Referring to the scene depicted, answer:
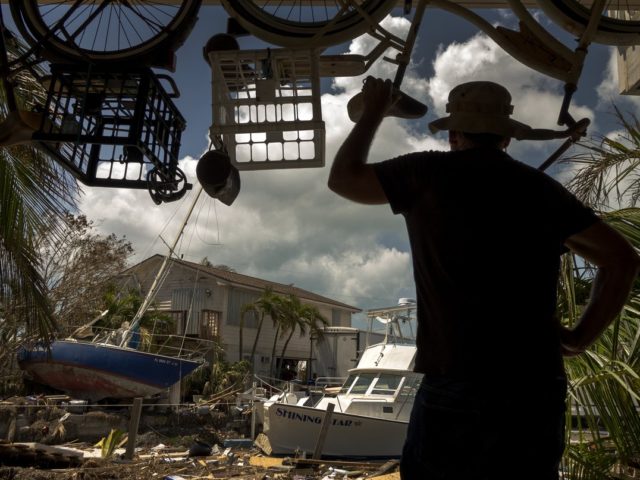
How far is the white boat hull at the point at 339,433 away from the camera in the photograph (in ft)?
58.5

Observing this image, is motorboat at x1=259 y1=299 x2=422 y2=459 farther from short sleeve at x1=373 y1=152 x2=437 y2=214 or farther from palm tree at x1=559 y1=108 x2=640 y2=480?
short sleeve at x1=373 y1=152 x2=437 y2=214

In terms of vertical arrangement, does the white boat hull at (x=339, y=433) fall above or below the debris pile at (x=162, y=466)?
above

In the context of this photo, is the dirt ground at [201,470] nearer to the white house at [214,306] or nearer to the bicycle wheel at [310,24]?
the bicycle wheel at [310,24]

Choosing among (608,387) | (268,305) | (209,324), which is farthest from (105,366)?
(608,387)

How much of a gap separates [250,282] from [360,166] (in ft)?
119

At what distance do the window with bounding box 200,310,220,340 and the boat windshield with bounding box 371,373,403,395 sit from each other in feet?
45.6

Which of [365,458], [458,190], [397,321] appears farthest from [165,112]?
[397,321]

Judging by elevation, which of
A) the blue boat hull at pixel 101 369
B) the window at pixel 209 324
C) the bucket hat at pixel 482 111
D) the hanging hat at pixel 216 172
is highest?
the window at pixel 209 324

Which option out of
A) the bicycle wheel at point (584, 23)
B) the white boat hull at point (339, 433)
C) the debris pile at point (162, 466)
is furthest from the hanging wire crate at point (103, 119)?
the white boat hull at point (339, 433)

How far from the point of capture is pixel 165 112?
2.72m

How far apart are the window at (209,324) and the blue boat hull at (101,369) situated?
8.34 metres

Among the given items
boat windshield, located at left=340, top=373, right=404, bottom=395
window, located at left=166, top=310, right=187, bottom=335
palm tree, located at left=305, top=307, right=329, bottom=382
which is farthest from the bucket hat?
palm tree, located at left=305, top=307, right=329, bottom=382

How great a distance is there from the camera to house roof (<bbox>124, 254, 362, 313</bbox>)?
34.2m

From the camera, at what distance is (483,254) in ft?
4.82
